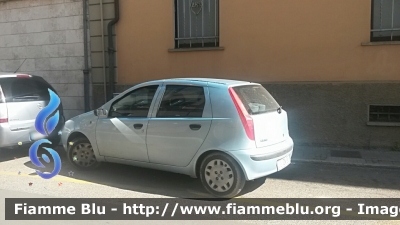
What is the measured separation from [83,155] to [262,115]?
3140 mm

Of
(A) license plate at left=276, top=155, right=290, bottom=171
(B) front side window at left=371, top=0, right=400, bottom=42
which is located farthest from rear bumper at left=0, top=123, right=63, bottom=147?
(B) front side window at left=371, top=0, right=400, bottom=42

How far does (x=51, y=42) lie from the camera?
10938 mm

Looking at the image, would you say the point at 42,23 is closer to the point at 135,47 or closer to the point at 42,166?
the point at 135,47

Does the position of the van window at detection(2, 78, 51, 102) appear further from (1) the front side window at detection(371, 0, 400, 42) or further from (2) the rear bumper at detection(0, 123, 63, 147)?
(1) the front side window at detection(371, 0, 400, 42)

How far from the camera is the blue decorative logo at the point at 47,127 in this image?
6.25 meters

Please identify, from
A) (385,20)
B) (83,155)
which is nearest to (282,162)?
(83,155)

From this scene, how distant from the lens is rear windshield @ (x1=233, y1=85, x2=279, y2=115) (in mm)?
4969

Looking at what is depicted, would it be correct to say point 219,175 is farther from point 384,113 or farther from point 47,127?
point 384,113

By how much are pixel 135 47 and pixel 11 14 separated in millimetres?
4560

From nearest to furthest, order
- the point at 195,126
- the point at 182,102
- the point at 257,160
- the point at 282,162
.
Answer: the point at 257,160, the point at 195,126, the point at 282,162, the point at 182,102

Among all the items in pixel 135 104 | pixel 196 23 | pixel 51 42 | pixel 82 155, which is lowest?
pixel 82 155

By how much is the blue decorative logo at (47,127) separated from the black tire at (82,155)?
300 mm

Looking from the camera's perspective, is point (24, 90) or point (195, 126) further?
point (24, 90)

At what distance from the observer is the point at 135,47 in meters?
9.99
